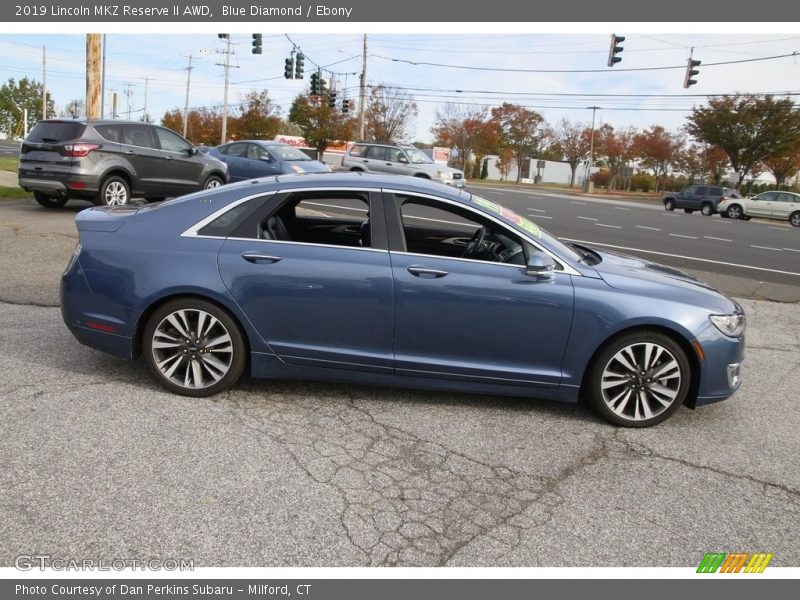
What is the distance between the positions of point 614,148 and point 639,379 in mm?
75236

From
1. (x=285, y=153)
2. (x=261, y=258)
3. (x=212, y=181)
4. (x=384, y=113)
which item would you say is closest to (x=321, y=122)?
(x=384, y=113)

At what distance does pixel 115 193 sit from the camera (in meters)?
12.7

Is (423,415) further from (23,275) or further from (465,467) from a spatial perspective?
(23,275)

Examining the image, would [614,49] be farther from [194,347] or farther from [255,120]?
[255,120]

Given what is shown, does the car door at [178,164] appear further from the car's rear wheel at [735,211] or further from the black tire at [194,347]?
the car's rear wheel at [735,211]

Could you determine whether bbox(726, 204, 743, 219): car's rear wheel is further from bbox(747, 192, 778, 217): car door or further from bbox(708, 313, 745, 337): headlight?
bbox(708, 313, 745, 337): headlight

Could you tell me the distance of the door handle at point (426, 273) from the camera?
4.42 m

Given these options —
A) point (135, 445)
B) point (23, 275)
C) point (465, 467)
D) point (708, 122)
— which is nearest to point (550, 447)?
point (465, 467)

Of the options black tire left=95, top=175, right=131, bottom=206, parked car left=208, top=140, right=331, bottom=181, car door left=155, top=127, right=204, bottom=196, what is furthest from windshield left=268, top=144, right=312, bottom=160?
black tire left=95, top=175, right=131, bottom=206

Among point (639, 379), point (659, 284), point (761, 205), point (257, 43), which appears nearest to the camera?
point (639, 379)

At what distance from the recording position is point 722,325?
4.52 metres

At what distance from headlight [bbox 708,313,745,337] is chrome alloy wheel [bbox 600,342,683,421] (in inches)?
14.4

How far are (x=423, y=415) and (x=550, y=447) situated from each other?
83 cm

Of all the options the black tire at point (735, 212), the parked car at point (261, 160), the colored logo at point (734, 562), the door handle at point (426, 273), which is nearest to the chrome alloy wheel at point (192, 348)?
the door handle at point (426, 273)
